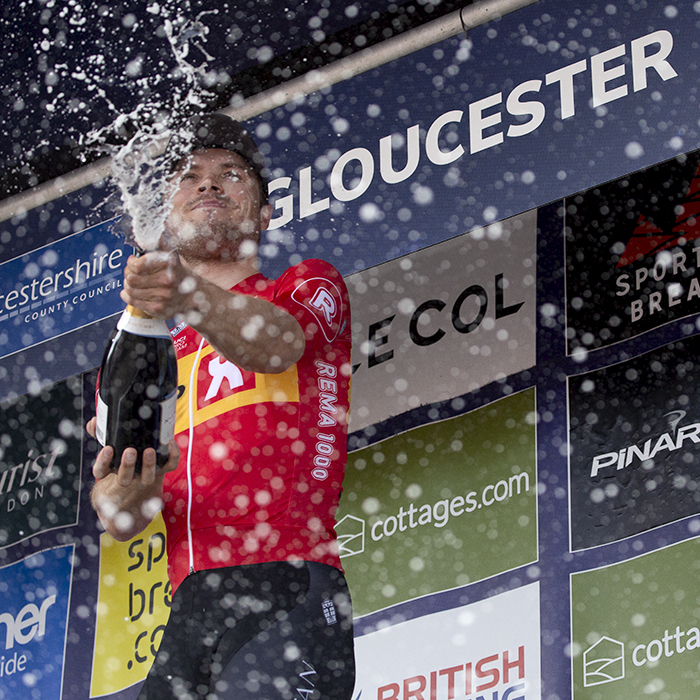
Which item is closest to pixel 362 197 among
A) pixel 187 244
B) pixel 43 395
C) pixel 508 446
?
pixel 187 244

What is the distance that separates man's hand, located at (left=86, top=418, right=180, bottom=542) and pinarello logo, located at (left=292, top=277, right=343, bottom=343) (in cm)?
29

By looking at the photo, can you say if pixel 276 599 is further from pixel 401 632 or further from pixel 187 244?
pixel 401 632

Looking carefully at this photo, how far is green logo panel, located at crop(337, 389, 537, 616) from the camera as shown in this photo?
2.44 metres

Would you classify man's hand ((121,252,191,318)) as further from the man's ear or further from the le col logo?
the le col logo

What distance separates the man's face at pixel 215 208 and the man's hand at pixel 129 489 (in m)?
0.34

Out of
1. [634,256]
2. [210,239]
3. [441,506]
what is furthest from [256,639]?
[634,256]

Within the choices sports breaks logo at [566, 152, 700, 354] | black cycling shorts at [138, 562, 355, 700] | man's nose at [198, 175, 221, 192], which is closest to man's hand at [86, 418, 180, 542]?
black cycling shorts at [138, 562, 355, 700]

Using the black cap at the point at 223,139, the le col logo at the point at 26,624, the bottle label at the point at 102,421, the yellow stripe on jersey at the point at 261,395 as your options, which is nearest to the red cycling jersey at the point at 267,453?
the yellow stripe on jersey at the point at 261,395

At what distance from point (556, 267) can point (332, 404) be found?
1129 millimetres

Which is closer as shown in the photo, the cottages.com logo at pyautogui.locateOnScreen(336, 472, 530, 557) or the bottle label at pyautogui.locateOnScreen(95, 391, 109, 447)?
the bottle label at pyautogui.locateOnScreen(95, 391, 109, 447)

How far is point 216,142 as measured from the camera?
1.73 meters

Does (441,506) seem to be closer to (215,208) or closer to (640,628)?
(640,628)

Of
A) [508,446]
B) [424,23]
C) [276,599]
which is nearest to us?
[276,599]

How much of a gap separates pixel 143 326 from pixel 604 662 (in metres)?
1.32
